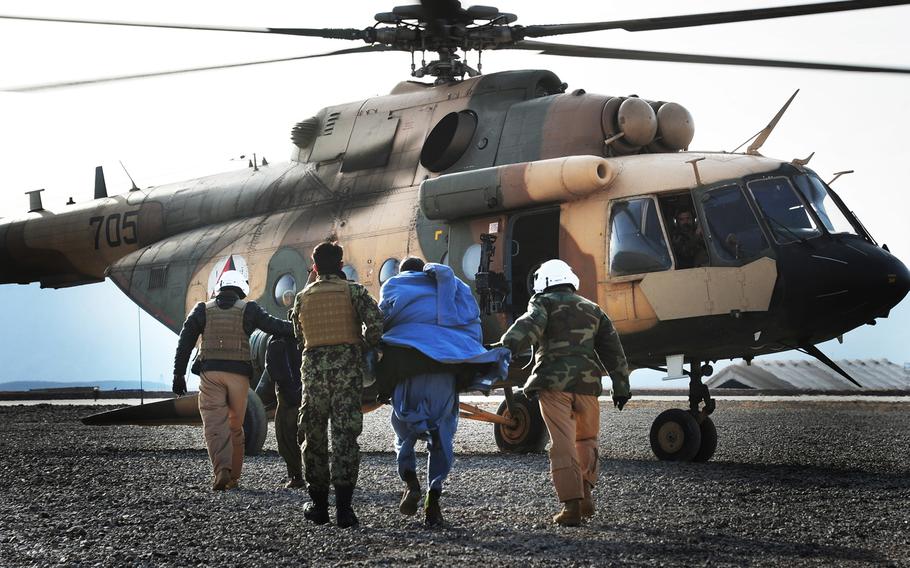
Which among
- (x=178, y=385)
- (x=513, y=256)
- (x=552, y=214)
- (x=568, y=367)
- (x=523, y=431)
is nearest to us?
(x=568, y=367)

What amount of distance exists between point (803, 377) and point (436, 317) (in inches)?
1190

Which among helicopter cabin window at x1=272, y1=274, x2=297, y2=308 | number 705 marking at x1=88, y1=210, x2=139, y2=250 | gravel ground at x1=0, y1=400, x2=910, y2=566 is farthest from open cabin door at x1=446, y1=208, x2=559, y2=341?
number 705 marking at x1=88, y1=210, x2=139, y2=250

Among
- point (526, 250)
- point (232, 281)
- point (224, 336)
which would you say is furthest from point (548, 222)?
point (224, 336)

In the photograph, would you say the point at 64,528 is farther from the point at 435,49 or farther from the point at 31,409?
the point at 31,409

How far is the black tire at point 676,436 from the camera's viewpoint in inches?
419

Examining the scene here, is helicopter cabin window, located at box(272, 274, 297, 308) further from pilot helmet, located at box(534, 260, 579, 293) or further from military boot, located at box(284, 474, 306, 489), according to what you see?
pilot helmet, located at box(534, 260, 579, 293)

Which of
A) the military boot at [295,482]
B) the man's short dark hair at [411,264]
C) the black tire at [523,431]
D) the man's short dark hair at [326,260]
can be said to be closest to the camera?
the man's short dark hair at [326,260]

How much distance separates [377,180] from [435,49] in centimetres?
171

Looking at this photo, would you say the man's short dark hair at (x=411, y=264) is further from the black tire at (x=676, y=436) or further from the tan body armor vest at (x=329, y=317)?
the black tire at (x=676, y=436)

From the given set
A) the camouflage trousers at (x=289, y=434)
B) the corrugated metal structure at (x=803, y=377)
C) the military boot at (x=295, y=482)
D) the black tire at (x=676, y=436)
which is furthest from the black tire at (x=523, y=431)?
the corrugated metal structure at (x=803, y=377)

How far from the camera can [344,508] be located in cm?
670

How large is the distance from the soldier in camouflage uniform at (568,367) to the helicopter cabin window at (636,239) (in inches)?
138

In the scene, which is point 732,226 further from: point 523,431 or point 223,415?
point 223,415

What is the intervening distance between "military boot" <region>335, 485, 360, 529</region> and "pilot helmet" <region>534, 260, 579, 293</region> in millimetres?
Answer: 1847
